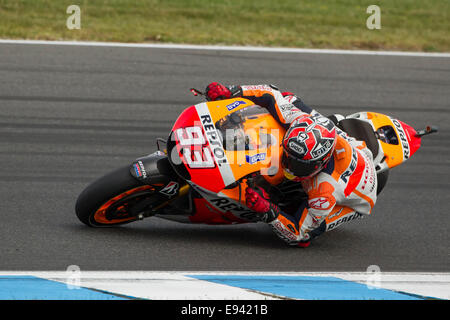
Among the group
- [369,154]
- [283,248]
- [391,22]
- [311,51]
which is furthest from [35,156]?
[391,22]

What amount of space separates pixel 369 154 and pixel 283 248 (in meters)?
0.94

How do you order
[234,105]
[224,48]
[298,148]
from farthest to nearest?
[224,48], [234,105], [298,148]

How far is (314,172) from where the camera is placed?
5266 mm

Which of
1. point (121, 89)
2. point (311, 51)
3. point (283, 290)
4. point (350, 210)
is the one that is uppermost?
point (311, 51)

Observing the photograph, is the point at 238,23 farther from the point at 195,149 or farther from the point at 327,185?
the point at 195,149

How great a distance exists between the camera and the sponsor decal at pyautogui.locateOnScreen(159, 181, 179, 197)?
5.44 m

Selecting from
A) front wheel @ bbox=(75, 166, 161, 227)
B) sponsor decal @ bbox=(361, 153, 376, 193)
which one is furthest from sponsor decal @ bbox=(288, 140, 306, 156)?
front wheel @ bbox=(75, 166, 161, 227)

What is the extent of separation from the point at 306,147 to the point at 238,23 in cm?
751

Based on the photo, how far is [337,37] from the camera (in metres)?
11.9

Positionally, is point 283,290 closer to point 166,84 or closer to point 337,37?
point 166,84

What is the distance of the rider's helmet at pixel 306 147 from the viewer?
5.09 meters

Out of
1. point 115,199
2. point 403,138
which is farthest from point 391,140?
point 115,199

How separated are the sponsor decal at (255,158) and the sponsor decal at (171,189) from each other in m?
0.58
